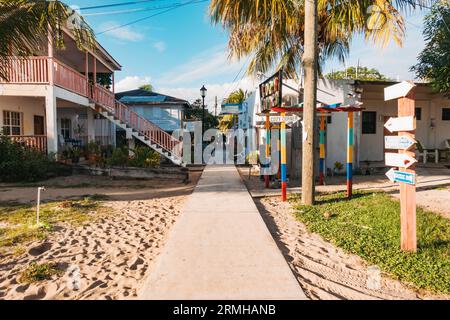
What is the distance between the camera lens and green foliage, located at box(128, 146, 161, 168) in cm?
1284

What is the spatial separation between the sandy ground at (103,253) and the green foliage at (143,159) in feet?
14.3

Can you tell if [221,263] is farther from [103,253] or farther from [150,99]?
[150,99]

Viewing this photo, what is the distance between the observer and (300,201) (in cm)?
823

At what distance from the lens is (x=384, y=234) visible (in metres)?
5.43

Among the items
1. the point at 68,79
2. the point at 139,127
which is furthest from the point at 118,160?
the point at 68,79

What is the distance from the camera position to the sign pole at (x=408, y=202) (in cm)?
464

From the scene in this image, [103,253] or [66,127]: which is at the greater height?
[66,127]

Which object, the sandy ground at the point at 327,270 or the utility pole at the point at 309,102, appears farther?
the utility pole at the point at 309,102

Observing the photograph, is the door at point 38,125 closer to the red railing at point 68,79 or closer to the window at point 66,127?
the window at point 66,127

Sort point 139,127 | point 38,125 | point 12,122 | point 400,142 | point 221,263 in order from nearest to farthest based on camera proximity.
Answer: point 221,263 → point 400,142 → point 12,122 → point 139,127 → point 38,125

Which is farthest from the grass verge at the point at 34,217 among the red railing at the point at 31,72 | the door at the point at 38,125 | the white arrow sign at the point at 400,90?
the door at the point at 38,125

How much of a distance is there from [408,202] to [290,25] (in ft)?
23.2

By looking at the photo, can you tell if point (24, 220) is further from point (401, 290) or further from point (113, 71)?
point (113, 71)

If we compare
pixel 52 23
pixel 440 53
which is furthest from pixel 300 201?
pixel 440 53
